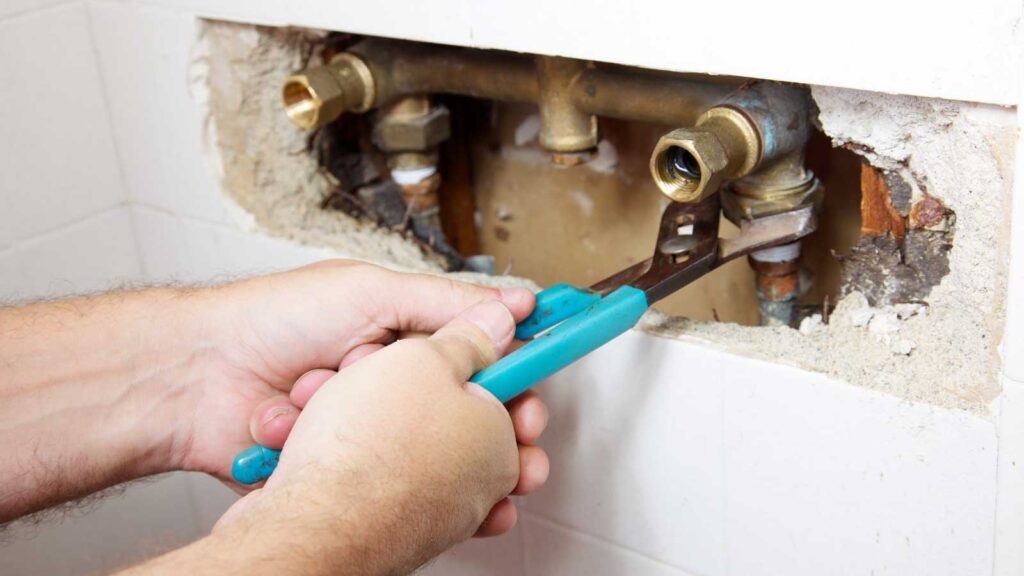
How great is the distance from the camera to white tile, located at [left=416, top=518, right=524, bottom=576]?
0.94 metres

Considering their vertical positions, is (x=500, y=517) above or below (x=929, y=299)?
below

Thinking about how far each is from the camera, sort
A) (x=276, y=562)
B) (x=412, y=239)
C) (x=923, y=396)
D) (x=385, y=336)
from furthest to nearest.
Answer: (x=412, y=239)
(x=385, y=336)
(x=923, y=396)
(x=276, y=562)

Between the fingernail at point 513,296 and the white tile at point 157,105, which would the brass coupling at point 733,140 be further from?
the white tile at point 157,105

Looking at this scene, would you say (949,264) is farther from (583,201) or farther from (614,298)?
(583,201)

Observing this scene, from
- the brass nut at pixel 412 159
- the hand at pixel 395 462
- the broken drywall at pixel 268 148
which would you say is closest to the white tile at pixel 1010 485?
the hand at pixel 395 462

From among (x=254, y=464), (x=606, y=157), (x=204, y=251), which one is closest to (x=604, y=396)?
(x=254, y=464)

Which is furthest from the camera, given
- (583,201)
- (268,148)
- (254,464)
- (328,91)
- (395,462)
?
(583,201)

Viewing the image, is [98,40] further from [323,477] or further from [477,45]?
[323,477]

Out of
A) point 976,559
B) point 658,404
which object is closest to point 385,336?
point 658,404

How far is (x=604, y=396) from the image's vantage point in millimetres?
806

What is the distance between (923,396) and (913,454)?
4 cm

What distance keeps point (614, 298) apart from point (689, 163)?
0.37ft

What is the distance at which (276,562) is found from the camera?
1.69ft

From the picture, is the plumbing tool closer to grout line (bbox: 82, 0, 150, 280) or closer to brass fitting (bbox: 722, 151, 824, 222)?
brass fitting (bbox: 722, 151, 824, 222)
